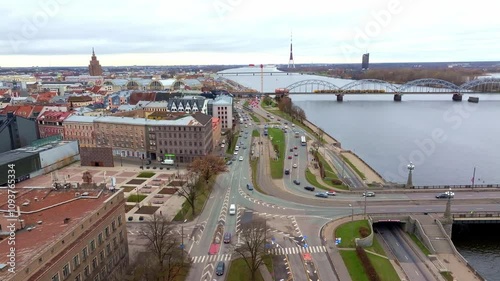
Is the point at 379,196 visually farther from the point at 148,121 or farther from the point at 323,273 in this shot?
the point at 148,121

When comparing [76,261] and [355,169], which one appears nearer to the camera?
[76,261]

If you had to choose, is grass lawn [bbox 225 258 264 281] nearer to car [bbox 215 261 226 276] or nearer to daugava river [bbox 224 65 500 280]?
car [bbox 215 261 226 276]

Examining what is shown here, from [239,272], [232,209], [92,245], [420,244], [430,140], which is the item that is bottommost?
[420,244]

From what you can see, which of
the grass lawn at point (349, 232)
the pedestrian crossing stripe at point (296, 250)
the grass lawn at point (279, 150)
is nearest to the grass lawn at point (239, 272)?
the pedestrian crossing stripe at point (296, 250)

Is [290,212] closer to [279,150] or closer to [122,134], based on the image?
[279,150]

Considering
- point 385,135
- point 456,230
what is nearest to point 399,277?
point 456,230

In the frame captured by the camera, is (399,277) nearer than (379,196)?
Yes

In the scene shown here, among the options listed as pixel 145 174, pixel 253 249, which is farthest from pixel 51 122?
pixel 253 249
